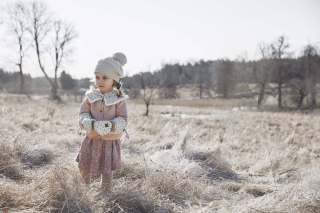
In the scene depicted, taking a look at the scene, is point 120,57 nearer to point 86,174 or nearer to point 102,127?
point 102,127

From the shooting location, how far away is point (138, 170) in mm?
4273

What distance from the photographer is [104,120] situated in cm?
345

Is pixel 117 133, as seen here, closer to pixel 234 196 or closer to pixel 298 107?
pixel 234 196

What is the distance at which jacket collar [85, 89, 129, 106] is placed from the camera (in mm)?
3467

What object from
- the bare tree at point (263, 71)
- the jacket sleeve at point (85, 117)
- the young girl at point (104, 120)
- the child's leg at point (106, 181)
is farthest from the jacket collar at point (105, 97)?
the bare tree at point (263, 71)

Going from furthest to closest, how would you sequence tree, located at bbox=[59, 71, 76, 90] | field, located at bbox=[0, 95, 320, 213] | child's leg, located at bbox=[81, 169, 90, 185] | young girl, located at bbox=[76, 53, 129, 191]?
tree, located at bbox=[59, 71, 76, 90] < child's leg, located at bbox=[81, 169, 90, 185] < young girl, located at bbox=[76, 53, 129, 191] < field, located at bbox=[0, 95, 320, 213]

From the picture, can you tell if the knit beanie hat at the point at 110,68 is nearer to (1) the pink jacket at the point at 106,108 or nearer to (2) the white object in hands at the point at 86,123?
(1) the pink jacket at the point at 106,108

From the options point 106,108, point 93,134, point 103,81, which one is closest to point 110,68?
point 103,81

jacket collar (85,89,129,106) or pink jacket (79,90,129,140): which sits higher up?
jacket collar (85,89,129,106)

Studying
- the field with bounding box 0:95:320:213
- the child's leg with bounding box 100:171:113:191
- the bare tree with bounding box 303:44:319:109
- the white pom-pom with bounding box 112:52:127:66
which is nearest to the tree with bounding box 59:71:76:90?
the bare tree with bounding box 303:44:319:109

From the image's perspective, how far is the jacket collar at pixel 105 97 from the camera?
347cm

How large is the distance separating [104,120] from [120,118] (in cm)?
15

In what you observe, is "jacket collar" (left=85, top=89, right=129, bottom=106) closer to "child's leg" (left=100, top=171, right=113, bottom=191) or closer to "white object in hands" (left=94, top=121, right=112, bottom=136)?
"white object in hands" (left=94, top=121, right=112, bottom=136)

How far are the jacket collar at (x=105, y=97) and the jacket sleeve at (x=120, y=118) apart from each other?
0.24ft
